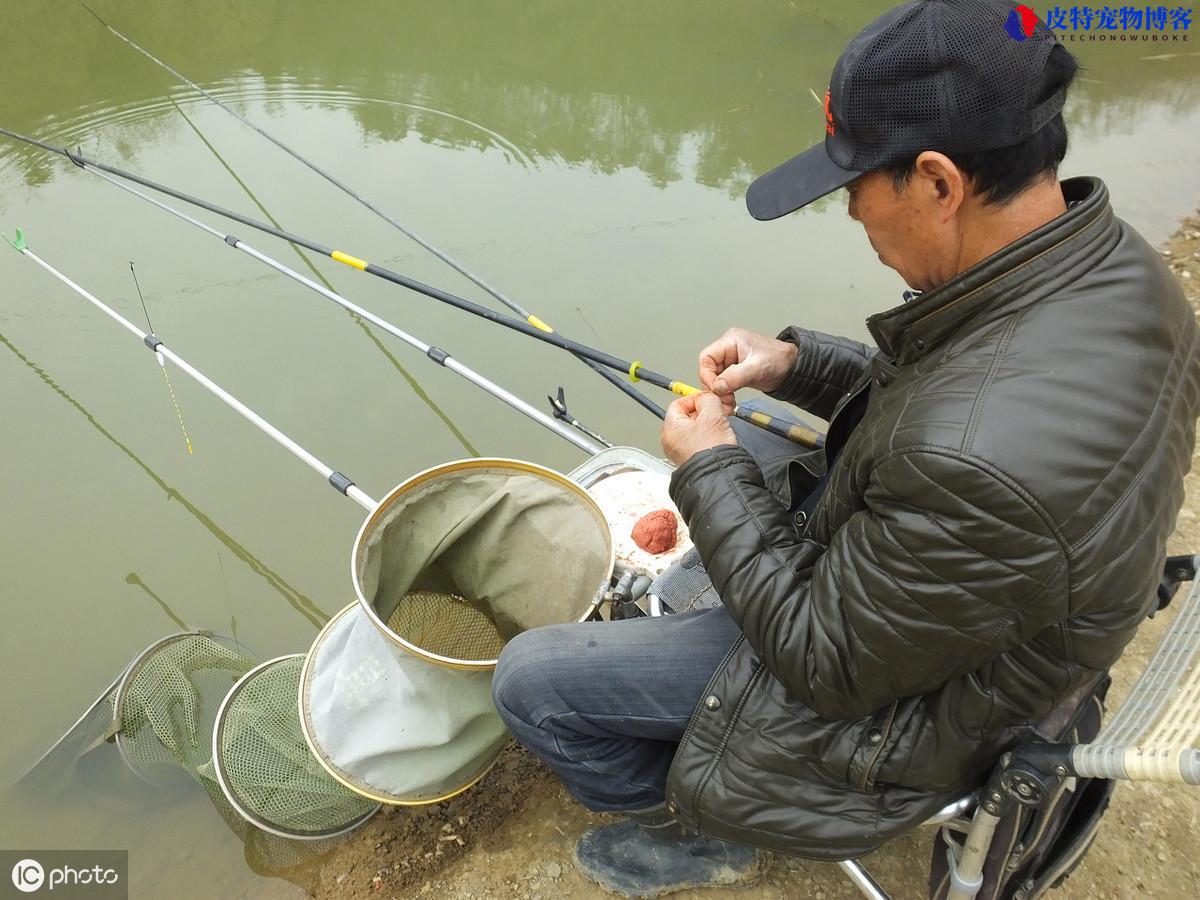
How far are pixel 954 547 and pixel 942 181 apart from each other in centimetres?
48

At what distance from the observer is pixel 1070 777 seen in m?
1.17

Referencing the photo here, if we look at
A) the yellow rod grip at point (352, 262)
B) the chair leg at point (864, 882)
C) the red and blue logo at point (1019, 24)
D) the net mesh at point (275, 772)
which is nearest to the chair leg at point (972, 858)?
the chair leg at point (864, 882)

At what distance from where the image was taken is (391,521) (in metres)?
1.87

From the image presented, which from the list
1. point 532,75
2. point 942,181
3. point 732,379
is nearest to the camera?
point 942,181

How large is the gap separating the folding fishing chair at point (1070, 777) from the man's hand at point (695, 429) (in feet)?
2.16

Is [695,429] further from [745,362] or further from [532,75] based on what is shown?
[532,75]

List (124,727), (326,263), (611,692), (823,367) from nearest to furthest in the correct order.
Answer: (611,692)
(823,367)
(124,727)
(326,263)

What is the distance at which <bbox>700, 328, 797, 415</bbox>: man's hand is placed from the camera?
1822 millimetres

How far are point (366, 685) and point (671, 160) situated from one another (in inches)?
164

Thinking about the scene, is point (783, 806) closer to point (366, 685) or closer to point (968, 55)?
point (366, 685)

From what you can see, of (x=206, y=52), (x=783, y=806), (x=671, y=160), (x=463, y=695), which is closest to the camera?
(x=783, y=806)

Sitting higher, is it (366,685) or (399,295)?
(399,295)

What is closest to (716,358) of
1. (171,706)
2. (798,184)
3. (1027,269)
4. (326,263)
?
(798,184)

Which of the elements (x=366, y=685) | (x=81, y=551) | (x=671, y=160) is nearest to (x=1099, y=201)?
(x=366, y=685)
